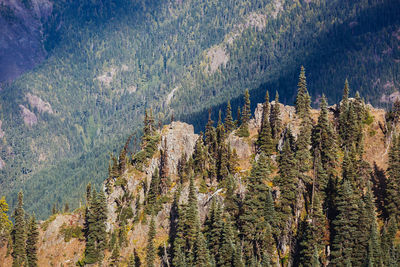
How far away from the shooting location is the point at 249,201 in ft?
417

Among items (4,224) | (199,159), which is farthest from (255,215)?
(4,224)

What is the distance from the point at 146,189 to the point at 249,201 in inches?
1485

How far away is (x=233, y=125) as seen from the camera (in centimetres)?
16625

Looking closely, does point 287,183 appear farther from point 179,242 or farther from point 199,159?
point 199,159

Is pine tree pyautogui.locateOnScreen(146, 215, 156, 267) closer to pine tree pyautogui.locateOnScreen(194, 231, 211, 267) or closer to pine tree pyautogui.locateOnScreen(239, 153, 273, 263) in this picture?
pine tree pyautogui.locateOnScreen(194, 231, 211, 267)

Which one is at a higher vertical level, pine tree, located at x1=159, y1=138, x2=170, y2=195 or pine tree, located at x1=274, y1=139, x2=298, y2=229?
pine tree, located at x1=159, y1=138, x2=170, y2=195

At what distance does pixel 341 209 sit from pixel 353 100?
39.2 meters

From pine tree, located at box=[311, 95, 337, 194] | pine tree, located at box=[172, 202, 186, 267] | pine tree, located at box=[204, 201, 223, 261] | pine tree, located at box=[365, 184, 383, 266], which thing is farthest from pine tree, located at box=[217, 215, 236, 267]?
pine tree, located at box=[365, 184, 383, 266]

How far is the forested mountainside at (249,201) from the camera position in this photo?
393ft

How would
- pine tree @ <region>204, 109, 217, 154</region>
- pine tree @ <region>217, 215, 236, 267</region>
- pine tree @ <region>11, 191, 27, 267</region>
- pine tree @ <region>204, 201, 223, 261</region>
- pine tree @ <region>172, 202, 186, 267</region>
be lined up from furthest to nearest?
pine tree @ <region>204, 109, 217, 154</region>, pine tree @ <region>11, 191, 27, 267</region>, pine tree @ <region>172, 202, 186, 267</region>, pine tree @ <region>204, 201, 223, 261</region>, pine tree @ <region>217, 215, 236, 267</region>

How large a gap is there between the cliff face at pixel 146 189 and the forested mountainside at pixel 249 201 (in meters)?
0.30

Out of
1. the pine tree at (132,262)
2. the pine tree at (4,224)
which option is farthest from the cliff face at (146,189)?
the pine tree at (132,262)

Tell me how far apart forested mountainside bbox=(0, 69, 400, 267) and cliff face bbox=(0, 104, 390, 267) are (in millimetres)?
296

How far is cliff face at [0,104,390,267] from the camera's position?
140375 millimetres
